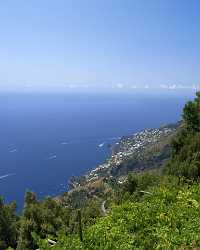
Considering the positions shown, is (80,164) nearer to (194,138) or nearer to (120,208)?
(194,138)

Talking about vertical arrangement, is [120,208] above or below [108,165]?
above

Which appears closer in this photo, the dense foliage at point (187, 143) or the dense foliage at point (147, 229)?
the dense foliage at point (147, 229)

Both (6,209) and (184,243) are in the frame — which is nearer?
Result: (184,243)

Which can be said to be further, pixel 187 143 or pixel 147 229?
pixel 187 143

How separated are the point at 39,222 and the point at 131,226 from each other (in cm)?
2590

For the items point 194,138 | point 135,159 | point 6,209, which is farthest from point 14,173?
point 194,138

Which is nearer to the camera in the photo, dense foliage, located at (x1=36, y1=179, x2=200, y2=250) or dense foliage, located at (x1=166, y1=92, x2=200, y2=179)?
dense foliage, located at (x1=36, y1=179, x2=200, y2=250)

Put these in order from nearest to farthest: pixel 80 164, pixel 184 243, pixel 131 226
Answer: pixel 184 243
pixel 131 226
pixel 80 164

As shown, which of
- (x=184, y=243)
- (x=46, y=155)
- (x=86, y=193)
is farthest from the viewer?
(x=46, y=155)

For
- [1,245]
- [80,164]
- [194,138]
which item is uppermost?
[194,138]

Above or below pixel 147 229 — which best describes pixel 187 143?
below

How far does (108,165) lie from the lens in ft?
528

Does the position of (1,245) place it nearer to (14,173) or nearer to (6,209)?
(6,209)

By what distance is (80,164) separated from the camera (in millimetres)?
171625
